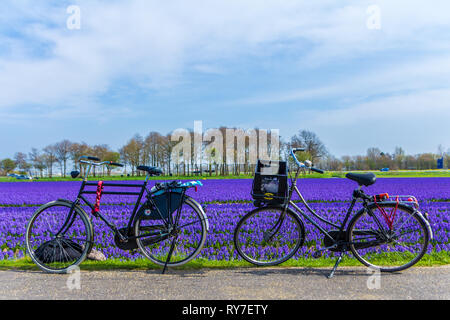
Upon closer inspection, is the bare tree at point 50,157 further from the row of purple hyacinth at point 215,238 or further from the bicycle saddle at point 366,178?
the bicycle saddle at point 366,178

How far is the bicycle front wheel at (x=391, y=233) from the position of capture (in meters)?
4.07

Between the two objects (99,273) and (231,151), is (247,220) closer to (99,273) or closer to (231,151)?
(99,273)

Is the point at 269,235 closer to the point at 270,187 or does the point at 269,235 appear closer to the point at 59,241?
the point at 270,187

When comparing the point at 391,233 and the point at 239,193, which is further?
the point at 239,193

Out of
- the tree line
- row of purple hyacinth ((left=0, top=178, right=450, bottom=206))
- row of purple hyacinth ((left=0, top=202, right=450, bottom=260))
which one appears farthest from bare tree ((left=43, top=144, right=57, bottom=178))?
row of purple hyacinth ((left=0, top=202, right=450, bottom=260))

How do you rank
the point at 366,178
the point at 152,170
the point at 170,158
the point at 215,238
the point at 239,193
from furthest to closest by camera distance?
the point at 170,158 < the point at 239,193 < the point at 215,238 < the point at 152,170 < the point at 366,178

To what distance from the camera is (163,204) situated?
14.1ft

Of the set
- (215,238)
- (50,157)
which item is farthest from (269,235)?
(50,157)

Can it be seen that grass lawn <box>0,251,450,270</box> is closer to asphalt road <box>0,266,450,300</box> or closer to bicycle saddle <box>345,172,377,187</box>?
asphalt road <box>0,266,450,300</box>

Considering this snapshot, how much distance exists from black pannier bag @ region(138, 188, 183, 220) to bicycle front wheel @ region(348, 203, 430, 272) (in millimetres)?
2121

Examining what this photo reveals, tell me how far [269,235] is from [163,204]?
4.58ft

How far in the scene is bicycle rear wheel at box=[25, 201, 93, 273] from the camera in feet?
14.0
